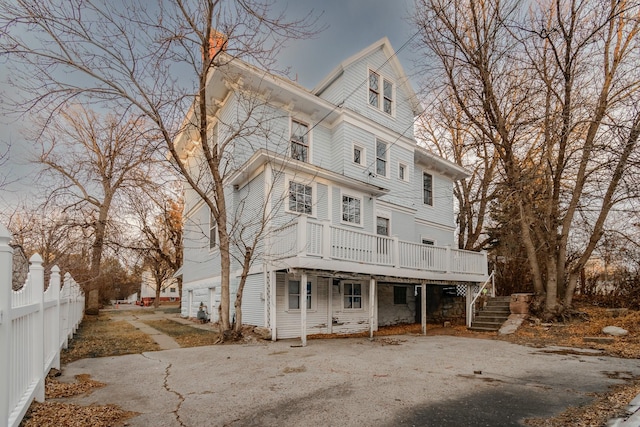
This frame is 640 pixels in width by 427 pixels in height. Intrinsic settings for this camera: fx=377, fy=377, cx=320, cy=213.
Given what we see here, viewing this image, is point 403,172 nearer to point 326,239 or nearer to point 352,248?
point 352,248

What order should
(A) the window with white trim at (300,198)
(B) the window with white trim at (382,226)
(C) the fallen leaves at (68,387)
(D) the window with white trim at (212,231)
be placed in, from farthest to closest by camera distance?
(B) the window with white trim at (382,226) → (D) the window with white trim at (212,231) → (A) the window with white trim at (300,198) → (C) the fallen leaves at (68,387)

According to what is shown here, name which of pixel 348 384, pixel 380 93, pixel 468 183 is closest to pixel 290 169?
pixel 380 93

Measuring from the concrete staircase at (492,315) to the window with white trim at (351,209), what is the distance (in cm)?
556

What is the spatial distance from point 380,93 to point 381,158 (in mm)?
2790

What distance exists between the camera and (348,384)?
551 centimetres

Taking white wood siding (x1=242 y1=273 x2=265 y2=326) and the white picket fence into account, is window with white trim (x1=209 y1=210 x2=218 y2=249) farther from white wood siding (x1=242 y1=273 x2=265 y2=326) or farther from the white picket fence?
the white picket fence

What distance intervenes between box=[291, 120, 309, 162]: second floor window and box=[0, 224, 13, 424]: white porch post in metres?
10.4

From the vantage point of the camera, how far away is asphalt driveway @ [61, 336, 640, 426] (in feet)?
13.6

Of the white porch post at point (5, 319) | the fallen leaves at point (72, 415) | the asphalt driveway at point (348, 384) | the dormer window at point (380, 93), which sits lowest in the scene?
the asphalt driveway at point (348, 384)

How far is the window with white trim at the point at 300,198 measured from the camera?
39.6 ft

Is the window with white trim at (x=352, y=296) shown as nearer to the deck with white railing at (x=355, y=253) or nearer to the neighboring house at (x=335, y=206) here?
the neighboring house at (x=335, y=206)

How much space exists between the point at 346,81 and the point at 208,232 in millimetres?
8192

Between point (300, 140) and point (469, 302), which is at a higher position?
point (300, 140)

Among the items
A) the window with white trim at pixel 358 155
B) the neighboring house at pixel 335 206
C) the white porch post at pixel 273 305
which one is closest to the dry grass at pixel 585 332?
the neighboring house at pixel 335 206
